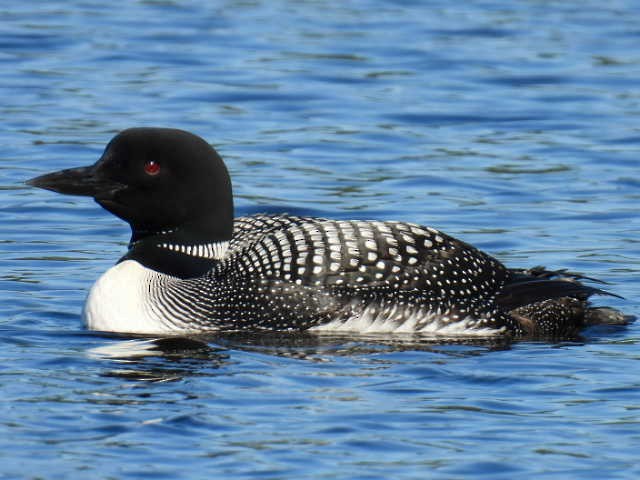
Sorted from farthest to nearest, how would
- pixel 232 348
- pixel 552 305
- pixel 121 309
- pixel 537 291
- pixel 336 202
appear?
pixel 336 202 → pixel 552 305 → pixel 537 291 → pixel 121 309 → pixel 232 348

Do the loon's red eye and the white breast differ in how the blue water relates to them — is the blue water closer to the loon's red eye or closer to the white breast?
the white breast

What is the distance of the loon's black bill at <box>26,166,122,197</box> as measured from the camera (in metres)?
7.62

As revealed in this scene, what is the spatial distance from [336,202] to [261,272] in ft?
8.53

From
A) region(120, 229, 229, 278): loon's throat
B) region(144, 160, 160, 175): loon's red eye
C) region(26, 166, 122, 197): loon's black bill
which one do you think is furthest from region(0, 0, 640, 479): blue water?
region(144, 160, 160, 175): loon's red eye

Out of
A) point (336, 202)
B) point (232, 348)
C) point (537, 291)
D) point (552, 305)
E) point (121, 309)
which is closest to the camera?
point (232, 348)

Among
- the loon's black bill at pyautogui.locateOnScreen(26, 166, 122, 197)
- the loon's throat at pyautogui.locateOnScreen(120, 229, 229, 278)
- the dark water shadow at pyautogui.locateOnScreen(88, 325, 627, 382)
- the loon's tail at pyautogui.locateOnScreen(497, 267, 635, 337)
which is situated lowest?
the dark water shadow at pyautogui.locateOnScreen(88, 325, 627, 382)

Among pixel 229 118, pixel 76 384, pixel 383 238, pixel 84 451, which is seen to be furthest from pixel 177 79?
pixel 84 451

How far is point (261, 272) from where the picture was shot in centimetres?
762

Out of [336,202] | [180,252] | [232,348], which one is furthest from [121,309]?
[336,202]

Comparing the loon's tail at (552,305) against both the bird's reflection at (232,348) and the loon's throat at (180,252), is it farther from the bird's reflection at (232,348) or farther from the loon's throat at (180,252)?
the loon's throat at (180,252)

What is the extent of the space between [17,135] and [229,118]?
160 cm

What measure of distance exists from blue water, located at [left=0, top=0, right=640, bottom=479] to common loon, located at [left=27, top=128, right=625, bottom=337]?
0.17 m

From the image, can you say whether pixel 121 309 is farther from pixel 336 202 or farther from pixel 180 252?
pixel 336 202

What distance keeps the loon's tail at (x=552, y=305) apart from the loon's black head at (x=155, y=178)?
139cm
